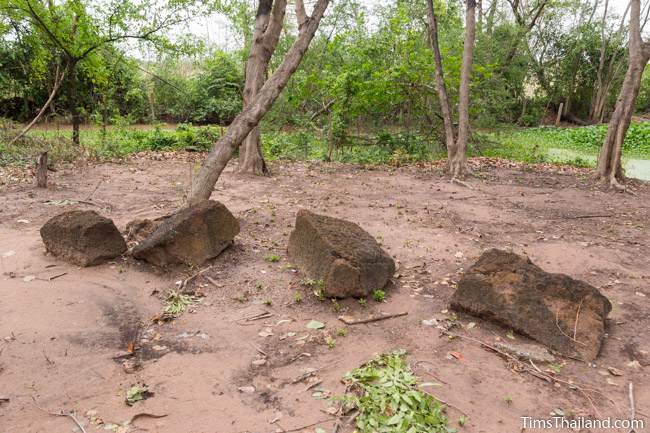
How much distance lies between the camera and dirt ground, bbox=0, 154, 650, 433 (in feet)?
10.5

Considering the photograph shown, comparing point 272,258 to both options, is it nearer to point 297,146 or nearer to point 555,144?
point 297,146

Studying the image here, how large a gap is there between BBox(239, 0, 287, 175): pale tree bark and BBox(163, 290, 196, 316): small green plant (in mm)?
4276

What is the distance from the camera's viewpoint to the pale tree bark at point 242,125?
615cm

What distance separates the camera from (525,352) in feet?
12.3

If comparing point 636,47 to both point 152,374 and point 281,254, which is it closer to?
point 281,254

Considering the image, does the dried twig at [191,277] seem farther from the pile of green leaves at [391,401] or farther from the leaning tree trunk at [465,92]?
the leaning tree trunk at [465,92]

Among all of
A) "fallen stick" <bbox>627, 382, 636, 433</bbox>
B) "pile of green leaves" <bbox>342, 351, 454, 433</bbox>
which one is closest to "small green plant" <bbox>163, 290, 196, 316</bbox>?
"pile of green leaves" <bbox>342, 351, 454, 433</bbox>

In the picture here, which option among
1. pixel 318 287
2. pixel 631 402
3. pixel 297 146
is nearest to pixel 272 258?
pixel 318 287

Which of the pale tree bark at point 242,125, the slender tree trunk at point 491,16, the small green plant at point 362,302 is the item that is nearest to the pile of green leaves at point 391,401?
the small green plant at point 362,302

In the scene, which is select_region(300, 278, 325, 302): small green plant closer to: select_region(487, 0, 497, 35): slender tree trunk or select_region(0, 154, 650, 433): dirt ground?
select_region(0, 154, 650, 433): dirt ground

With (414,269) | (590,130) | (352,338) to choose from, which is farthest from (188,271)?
(590,130)

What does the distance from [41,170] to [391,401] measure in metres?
7.74

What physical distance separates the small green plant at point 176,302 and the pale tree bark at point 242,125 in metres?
1.58

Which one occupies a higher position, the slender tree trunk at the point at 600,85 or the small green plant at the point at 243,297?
the slender tree trunk at the point at 600,85
